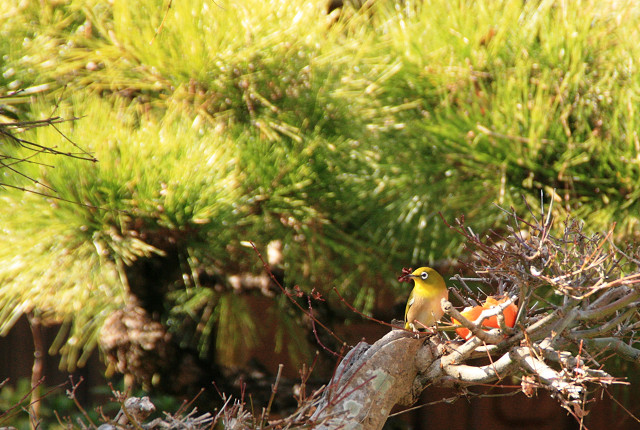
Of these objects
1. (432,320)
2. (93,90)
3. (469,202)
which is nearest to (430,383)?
(432,320)

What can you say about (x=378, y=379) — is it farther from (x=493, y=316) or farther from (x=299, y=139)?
(x=299, y=139)

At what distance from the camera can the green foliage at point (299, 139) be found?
2.01 feet

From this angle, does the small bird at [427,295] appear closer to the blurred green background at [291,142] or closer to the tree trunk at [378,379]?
the tree trunk at [378,379]

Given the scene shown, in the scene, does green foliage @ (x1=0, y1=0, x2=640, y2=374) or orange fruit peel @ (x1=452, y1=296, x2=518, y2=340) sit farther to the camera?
green foliage @ (x1=0, y1=0, x2=640, y2=374)

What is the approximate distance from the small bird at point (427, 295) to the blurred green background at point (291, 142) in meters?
0.25

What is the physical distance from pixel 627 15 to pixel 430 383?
1.57 ft

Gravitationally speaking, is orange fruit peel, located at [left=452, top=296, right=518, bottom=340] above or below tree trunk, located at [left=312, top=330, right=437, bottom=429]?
above

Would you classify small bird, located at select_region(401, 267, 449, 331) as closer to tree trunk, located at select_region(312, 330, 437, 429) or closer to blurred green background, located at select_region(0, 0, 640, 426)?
tree trunk, located at select_region(312, 330, 437, 429)

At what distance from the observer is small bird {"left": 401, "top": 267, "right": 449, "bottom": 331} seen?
371 mm

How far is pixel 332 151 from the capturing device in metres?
0.69

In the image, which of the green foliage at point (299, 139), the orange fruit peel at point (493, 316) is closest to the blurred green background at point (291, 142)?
the green foliage at point (299, 139)

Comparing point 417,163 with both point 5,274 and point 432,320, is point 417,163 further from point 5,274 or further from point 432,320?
point 5,274

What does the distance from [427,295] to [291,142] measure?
1.23ft

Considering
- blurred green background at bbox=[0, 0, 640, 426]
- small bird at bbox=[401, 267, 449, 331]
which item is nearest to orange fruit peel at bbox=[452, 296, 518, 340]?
small bird at bbox=[401, 267, 449, 331]
